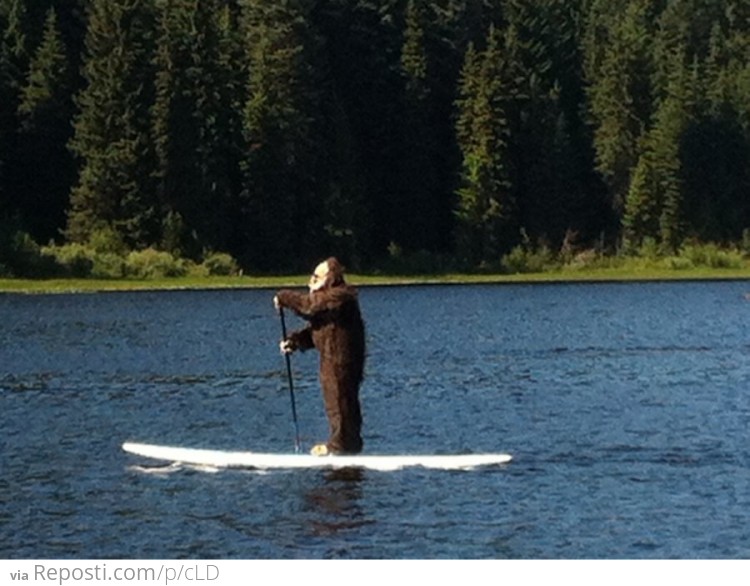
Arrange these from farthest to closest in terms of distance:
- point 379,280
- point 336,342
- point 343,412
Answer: point 379,280 < point 343,412 < point 336,342

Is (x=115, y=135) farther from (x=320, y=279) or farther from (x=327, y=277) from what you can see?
(x=327, y=277)

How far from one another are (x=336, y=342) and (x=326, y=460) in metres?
1.94

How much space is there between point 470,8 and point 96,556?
110495 millimetres

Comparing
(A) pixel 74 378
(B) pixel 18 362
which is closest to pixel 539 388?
(A) pixel 74 378

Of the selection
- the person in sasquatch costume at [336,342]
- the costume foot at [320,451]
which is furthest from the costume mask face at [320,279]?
the costume foot at [320,451]

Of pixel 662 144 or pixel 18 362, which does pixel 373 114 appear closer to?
pixel 662 144

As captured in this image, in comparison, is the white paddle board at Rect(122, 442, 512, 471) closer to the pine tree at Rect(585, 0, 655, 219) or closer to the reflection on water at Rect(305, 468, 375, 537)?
the reflection on water at Rect(305, 468, 375, 537)

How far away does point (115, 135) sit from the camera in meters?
115

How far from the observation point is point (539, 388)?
47.7 m

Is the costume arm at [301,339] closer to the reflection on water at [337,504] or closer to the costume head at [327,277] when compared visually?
the costume head at [327,277]

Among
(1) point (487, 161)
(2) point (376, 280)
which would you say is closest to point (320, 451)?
(2) point (376, 280)

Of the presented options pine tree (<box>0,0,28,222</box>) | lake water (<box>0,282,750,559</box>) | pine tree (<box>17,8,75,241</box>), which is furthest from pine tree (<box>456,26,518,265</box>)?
lake water (<box>0,282,750,559</box>)

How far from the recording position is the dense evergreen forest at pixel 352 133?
114562 millimetres

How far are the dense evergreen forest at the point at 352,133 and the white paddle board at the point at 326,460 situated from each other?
240 ft
